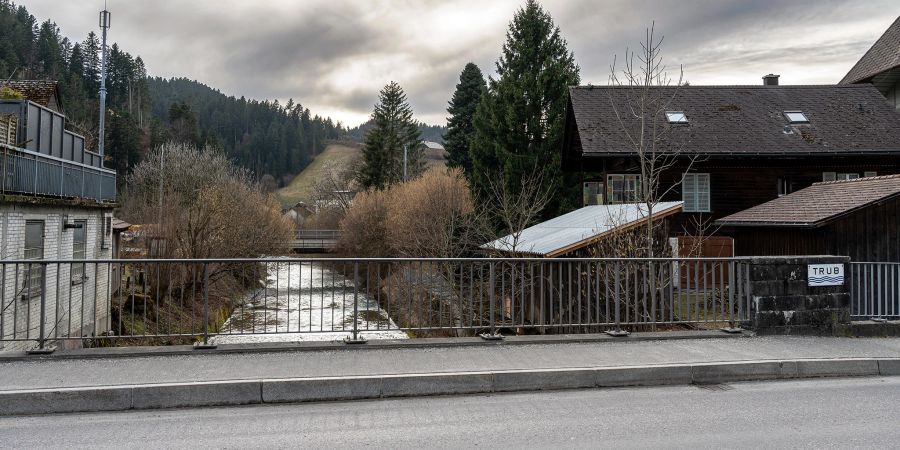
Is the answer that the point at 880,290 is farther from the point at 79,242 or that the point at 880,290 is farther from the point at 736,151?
the point at 79,242

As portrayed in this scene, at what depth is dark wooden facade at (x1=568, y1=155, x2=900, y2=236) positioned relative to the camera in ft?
83.4

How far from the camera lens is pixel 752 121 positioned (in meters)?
27.1

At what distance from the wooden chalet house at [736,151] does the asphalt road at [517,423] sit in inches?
738

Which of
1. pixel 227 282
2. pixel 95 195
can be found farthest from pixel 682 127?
pixel 95 195

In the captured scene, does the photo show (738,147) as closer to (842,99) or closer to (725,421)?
(842,99)

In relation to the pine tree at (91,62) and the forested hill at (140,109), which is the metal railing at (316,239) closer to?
the forested hill at (140,109)

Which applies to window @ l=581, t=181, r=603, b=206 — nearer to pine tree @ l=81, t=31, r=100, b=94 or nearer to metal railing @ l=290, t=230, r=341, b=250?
metal railing @ l=290, t=230, r=341, b=250

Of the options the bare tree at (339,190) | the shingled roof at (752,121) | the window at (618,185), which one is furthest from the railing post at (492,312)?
the bare tree at (339,190)

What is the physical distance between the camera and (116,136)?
242ft

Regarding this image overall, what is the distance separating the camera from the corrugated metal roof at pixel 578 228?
1419 cm

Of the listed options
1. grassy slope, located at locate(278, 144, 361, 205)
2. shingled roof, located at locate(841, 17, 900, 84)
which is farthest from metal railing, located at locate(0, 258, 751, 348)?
grassy slope, located at locate(278, 144, 361, 205)

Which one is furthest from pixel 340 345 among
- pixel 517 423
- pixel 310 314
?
pixel 517 423

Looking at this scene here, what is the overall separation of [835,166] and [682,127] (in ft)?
21.8

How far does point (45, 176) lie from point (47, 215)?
Answer: 1.16 metres
